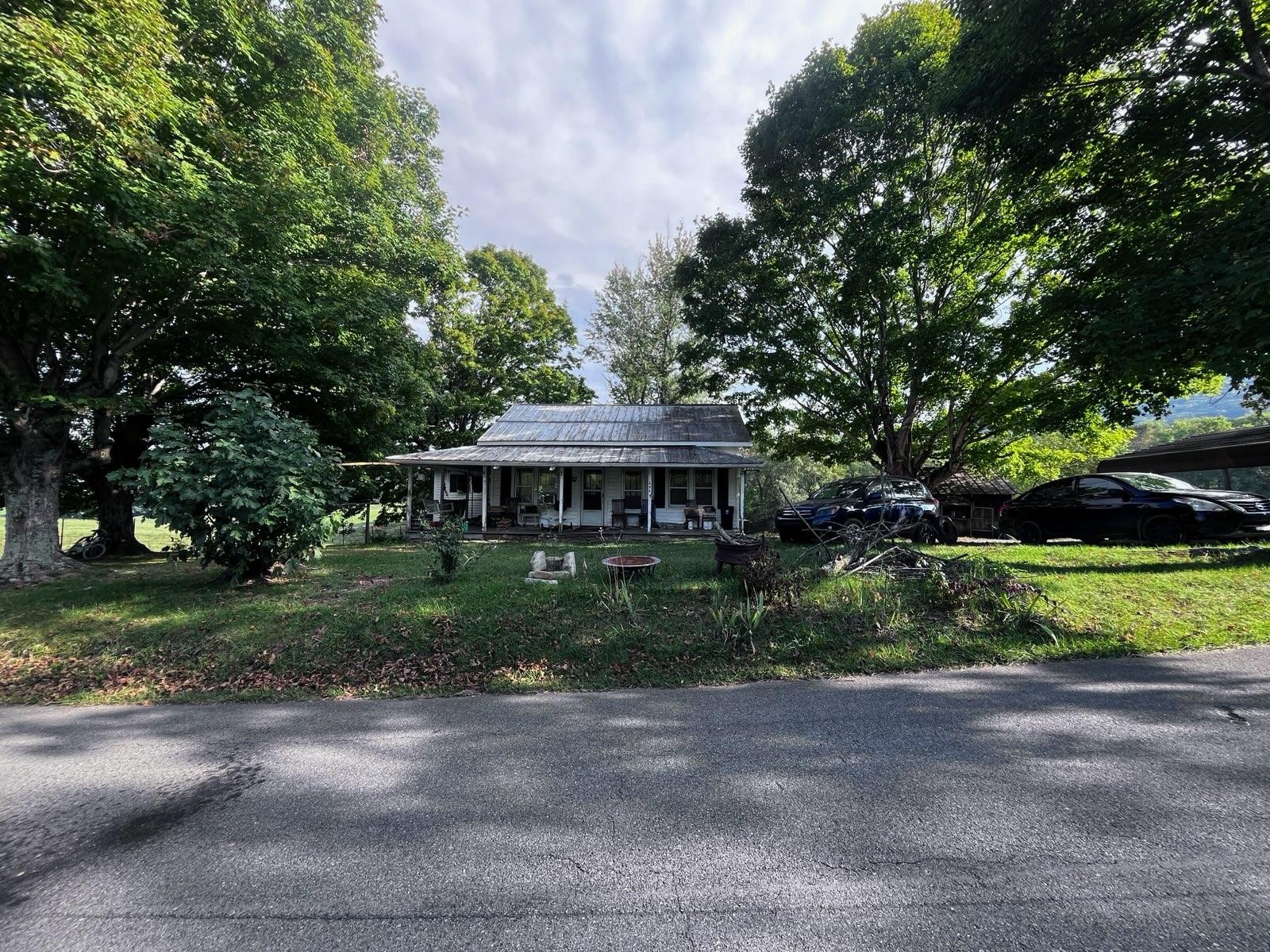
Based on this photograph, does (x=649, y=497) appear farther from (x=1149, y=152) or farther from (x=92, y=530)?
(x=92, y=530)

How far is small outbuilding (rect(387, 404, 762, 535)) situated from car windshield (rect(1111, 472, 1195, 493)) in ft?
27.3

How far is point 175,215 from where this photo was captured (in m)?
8.38

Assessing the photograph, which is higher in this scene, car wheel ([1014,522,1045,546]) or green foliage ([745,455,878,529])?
green foliage ([745,455,878,529])

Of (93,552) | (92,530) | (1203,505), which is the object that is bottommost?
(93,552)

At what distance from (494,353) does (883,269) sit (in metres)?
20.3

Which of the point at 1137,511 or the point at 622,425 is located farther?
the point at 622,425

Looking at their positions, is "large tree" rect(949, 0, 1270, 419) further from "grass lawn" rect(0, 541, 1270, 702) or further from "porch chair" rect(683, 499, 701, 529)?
"porch chair" rect(683, 499, 701, 529)

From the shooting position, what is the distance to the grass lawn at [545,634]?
5066mm

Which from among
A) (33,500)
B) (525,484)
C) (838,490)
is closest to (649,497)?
(525,484)

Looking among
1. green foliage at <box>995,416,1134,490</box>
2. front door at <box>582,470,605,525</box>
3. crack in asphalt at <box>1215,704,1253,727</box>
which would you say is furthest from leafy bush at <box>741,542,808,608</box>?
green foliage at <box>995,416,1134,490</box>

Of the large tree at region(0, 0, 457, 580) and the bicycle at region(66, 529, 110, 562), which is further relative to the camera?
the bicycle at region(66, 529, 110, 562)

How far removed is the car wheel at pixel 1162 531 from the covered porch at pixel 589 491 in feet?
28.6

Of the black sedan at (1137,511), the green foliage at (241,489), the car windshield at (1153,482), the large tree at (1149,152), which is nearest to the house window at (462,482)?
the green foliage at (241,489)

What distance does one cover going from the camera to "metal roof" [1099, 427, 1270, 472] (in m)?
14.2
